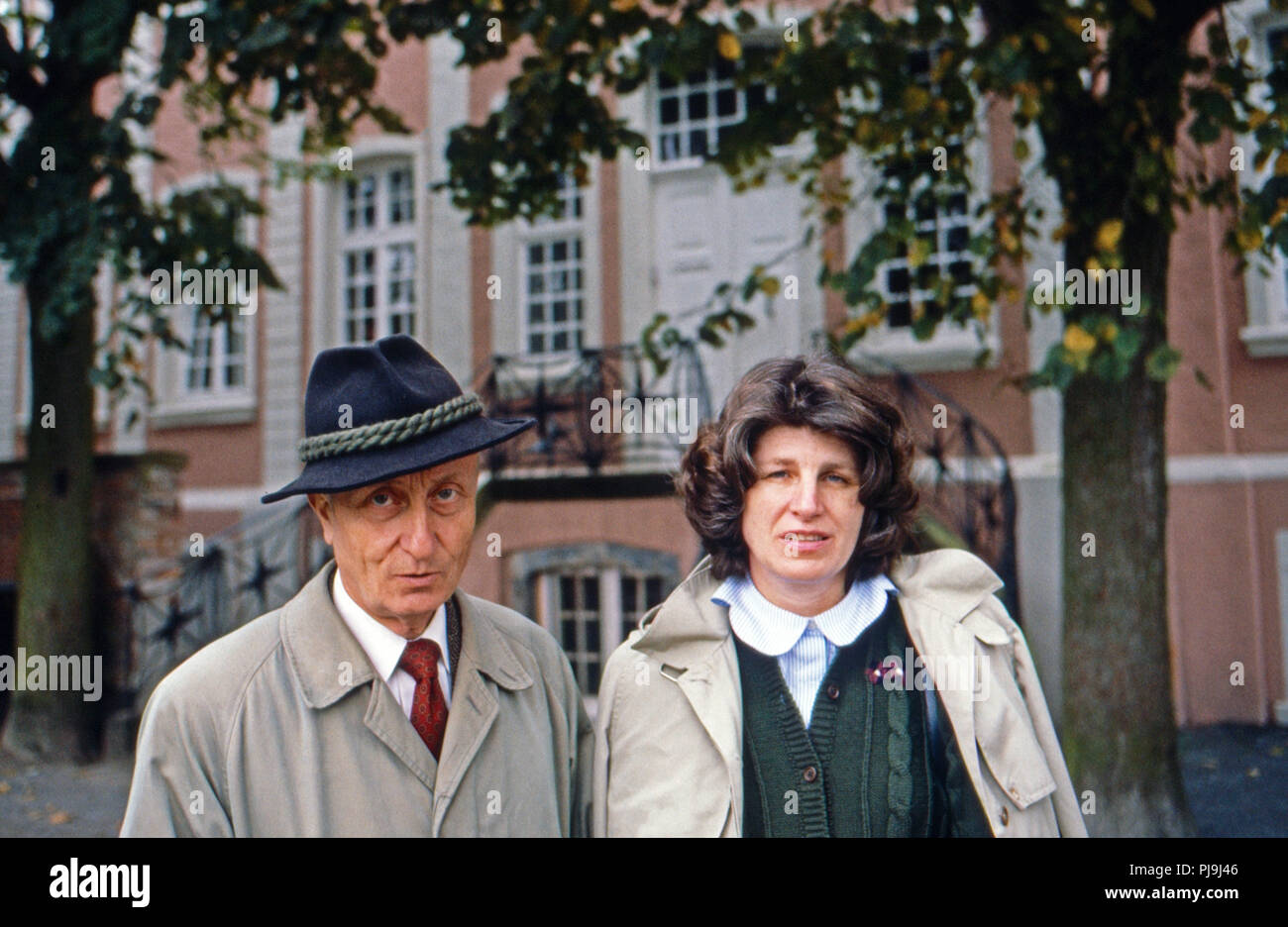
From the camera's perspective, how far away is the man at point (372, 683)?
1.98 metres

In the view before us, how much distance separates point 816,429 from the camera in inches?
89.4

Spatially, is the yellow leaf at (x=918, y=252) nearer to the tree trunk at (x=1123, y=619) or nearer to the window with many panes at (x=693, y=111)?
the tree trunk at (x=1123, y=619)

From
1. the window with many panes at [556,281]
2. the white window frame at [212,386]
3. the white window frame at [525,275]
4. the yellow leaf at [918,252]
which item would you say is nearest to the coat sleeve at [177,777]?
the yellow leaf at [918,252]

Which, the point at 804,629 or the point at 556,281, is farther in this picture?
the point at 556,281

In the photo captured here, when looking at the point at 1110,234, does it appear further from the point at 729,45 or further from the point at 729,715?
the point at 729,715

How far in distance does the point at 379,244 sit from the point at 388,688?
9.82 metres

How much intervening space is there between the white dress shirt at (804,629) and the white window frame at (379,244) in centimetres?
918

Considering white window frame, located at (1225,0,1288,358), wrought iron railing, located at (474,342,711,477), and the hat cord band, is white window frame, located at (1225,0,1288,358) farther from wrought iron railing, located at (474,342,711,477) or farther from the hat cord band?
the hat cord band

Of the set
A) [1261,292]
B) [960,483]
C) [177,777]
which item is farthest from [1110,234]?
[1261,292]

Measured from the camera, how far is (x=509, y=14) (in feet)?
17.2

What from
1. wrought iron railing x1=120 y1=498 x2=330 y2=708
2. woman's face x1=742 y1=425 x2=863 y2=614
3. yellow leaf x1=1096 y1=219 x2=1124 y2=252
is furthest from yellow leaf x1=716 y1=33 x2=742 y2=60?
wrought iron railing x1=120 y1=498 x2=330 y2=708
